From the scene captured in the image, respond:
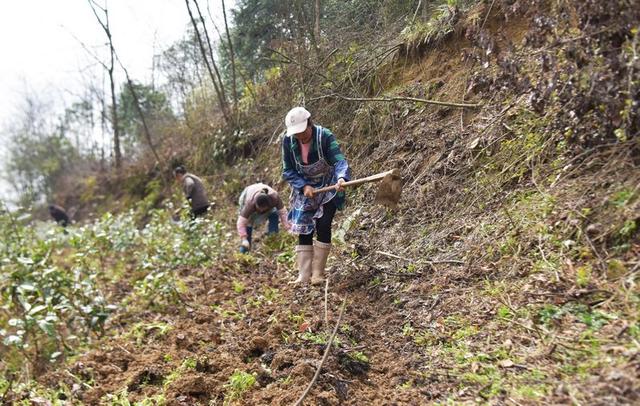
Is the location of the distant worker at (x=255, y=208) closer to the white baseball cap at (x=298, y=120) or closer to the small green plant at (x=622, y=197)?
the white baseball cap at (x=298, y=120)

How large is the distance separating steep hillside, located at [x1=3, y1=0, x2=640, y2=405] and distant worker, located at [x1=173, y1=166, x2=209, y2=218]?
2311 millimetres

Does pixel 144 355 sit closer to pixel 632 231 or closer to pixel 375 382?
pixel 375 382

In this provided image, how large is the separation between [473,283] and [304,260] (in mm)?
1616

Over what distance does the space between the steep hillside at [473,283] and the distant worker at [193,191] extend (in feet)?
7.58

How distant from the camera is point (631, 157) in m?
2.83

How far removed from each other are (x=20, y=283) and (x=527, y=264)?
504cm

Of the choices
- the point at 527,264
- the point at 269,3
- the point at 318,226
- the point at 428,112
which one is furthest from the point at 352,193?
the point at 269,3

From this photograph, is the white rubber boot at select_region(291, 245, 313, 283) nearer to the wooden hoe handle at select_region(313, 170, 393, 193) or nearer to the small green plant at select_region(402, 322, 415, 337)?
the wooden hoe handle at select_region(313, 170, 393, 193)

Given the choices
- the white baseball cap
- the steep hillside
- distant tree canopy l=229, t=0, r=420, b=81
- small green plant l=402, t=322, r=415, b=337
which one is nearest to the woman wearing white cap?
the white baseball cap

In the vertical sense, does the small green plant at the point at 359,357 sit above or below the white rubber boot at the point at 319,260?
below

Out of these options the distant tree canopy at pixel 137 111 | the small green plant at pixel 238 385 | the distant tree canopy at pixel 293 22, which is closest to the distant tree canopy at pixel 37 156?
the distant tree canopy at pixel 137 111

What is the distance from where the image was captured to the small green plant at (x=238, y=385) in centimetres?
273

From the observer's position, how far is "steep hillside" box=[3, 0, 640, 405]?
2434 mm

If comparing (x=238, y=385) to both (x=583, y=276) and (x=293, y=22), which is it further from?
(x=293, y=22)
